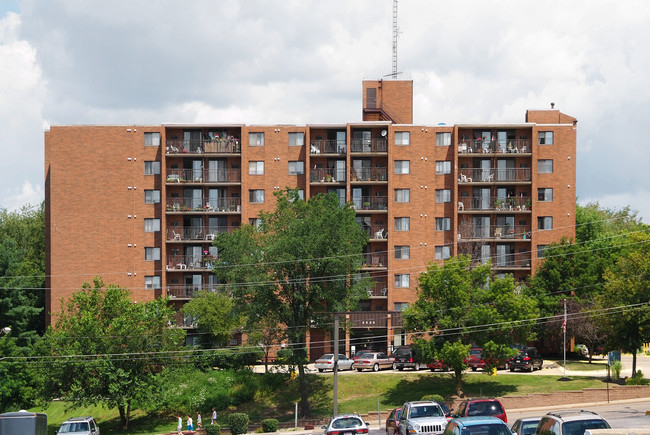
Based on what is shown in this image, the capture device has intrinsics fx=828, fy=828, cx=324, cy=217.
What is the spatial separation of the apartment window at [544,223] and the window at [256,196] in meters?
27.1

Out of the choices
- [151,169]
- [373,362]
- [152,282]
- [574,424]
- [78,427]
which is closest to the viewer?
[574,424]

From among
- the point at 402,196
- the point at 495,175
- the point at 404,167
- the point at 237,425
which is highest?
the point at 404,167

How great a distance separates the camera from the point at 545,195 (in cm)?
8050

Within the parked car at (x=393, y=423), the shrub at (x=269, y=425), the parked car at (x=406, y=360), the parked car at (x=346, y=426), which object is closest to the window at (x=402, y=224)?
the parked car at (x=406, y=360)

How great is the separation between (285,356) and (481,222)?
28.4m

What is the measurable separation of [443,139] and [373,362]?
80.1ft

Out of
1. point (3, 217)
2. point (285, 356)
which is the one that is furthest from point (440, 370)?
point (3, 217)

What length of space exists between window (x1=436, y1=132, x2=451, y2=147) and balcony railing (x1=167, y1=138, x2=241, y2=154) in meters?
19.6

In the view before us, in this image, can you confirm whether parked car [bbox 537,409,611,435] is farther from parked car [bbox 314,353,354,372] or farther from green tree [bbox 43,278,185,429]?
parked car [bbox 314,353,354,372]

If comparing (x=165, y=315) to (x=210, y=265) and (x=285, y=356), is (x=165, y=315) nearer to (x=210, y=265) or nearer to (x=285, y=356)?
(x=285, y=356)

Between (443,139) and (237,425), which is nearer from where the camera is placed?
(237,425)

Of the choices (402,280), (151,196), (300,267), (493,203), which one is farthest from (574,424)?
(151,196)

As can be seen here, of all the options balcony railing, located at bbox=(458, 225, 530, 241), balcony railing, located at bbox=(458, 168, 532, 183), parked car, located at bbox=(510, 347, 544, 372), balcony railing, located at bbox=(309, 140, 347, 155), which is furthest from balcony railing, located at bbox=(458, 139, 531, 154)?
parked car, located at bbox=(510, 347, 544, 372)

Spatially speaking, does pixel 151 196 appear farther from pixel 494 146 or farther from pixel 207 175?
pixel 494 146
